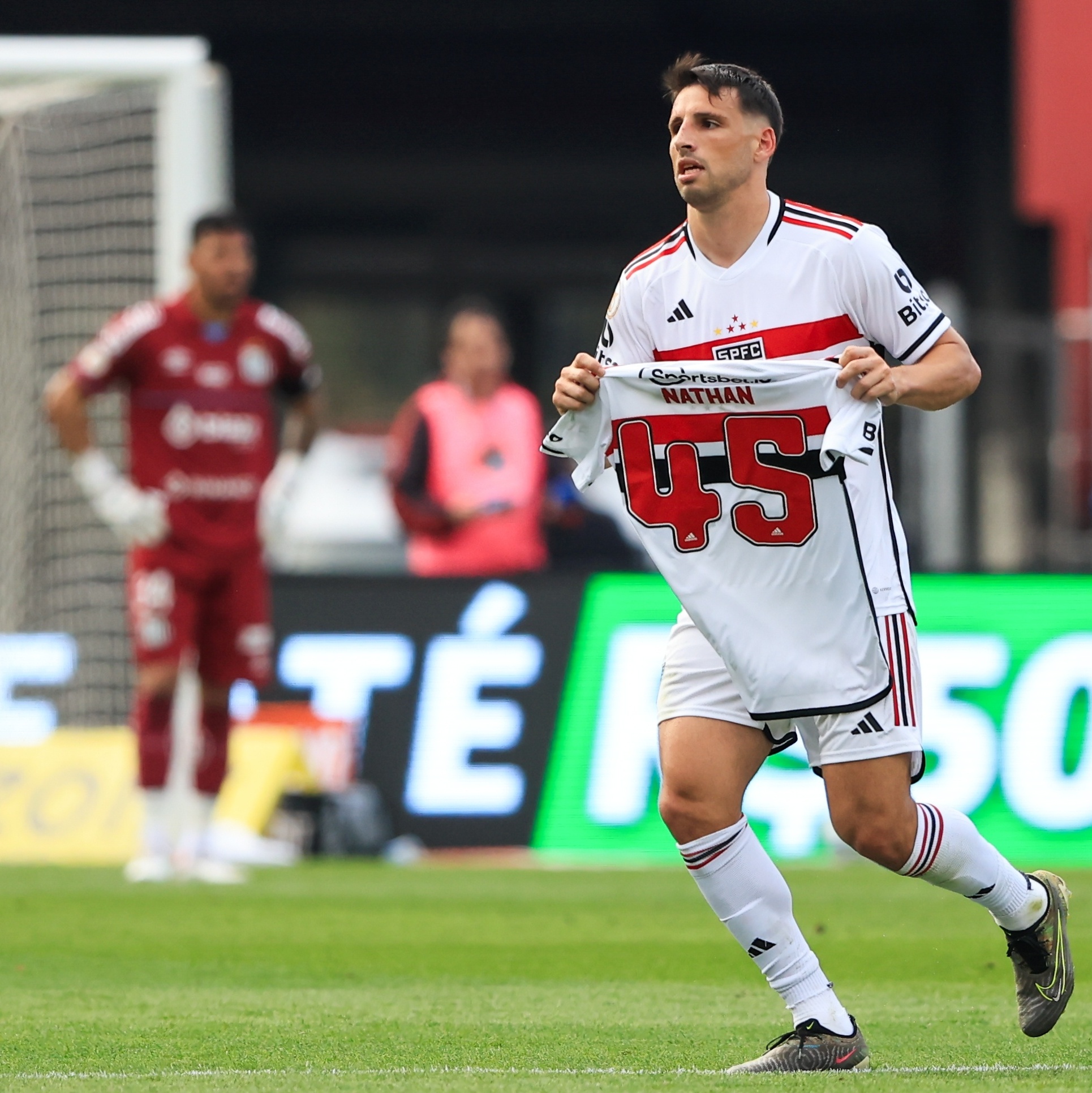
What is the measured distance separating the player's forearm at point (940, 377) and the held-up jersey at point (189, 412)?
16.8 ft

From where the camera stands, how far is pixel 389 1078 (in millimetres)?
5133

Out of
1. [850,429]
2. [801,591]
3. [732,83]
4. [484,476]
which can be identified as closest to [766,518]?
[801,591]

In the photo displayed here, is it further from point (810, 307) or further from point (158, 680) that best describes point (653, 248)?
point (158, 680)

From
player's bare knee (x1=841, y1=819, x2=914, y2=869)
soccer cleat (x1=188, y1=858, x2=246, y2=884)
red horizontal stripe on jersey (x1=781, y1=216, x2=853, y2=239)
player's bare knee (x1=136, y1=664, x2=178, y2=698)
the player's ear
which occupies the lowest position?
soccer cleat (x1=188, y1=858, x2=246, y2=884)

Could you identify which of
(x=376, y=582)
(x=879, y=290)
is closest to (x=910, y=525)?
(x=376, y=582)

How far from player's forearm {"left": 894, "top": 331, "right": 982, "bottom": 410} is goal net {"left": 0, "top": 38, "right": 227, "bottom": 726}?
21.9ft

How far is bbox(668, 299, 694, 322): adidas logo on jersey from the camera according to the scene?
561 cm

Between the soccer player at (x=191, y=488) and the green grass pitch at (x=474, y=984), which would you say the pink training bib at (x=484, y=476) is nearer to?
the soccer player at (x=191, y=488)

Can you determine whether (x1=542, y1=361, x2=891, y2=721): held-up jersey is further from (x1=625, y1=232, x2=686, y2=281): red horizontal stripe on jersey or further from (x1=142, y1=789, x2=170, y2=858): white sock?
(x1=142, y1=789, x2=170, y2=858): white sock

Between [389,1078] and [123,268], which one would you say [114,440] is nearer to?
[123,268]

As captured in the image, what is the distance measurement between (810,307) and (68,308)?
6954 millimetres

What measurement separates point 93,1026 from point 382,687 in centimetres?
546

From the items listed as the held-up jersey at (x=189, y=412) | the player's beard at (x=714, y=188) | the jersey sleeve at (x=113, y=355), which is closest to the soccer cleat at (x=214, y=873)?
the held-up jersey at (x=189, y=412)

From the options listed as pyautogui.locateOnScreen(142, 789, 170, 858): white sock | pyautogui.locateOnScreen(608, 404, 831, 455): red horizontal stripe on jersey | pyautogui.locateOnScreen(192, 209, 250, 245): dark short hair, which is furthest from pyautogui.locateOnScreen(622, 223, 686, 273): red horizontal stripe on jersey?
pyautogui.locateOnScreen(142, 789, 170, 858): white sock
